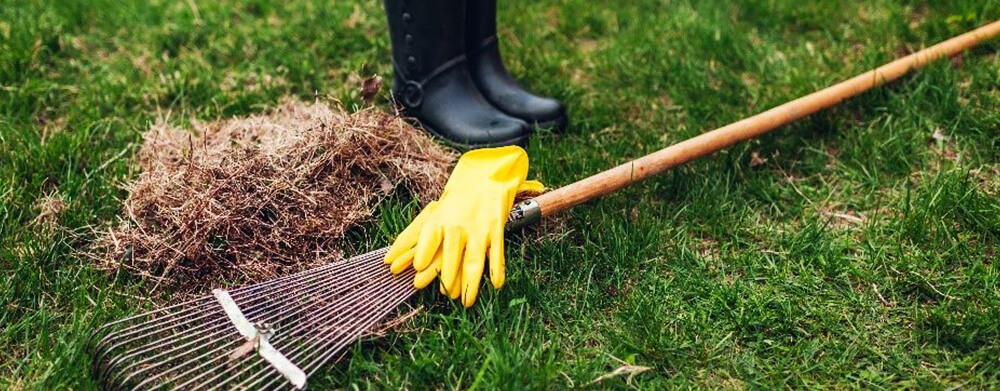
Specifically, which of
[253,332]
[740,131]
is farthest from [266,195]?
[740,131]

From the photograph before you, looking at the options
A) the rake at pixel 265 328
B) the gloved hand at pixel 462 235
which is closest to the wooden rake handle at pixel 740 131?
the rake at pixel 265 328

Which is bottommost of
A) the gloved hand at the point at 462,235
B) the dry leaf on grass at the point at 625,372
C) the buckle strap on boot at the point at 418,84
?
the dry leaf on grass at the point at 625,372

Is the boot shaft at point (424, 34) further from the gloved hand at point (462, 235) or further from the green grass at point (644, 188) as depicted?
the gloved hand at point (462, 235)

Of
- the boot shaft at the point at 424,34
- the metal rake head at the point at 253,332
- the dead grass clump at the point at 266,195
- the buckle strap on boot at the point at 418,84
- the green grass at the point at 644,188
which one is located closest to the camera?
the metal rake head at the point at 253,332

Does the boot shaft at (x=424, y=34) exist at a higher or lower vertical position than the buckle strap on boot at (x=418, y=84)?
higher

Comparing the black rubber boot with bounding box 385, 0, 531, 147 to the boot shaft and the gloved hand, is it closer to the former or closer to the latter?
the boot shaft

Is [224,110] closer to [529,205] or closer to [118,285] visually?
[118,285]

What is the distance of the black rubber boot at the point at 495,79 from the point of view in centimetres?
279

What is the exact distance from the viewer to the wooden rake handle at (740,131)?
2260 mm

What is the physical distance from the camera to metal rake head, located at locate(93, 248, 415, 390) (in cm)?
182

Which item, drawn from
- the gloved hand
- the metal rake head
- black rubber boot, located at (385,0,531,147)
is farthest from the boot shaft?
the metal rake head

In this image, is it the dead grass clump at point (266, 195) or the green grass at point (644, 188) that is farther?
the dead grass clump at point (266, 195)

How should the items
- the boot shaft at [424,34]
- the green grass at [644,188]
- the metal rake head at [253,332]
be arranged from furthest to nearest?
the boot shaft at [424,34]
the green grass at [644,188]
the metal rake head at [253,332]

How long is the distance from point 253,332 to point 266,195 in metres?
0.48
